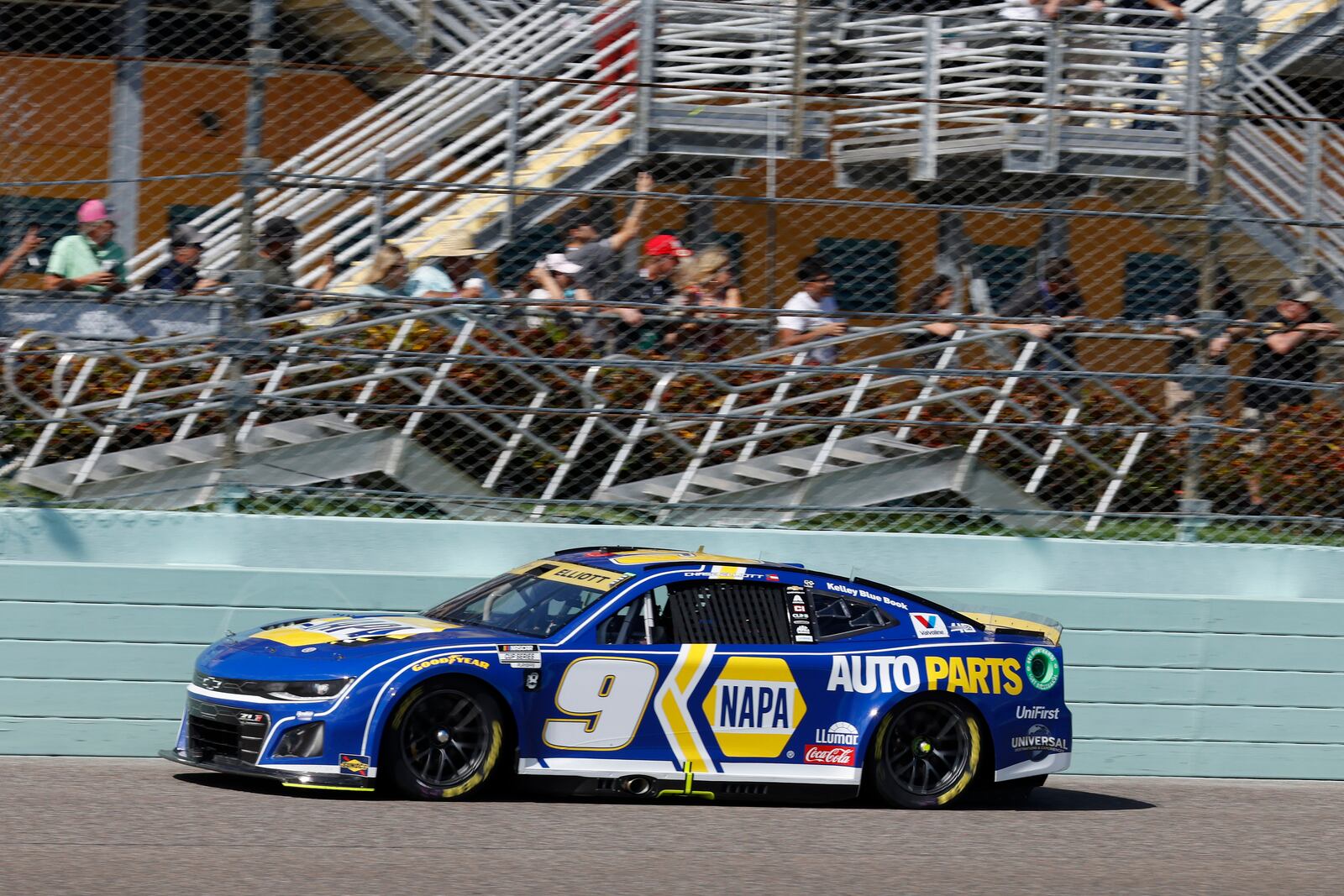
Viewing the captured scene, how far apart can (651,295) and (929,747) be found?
10.2ft

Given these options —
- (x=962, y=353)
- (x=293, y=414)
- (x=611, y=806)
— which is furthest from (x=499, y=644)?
(x=962, y=353)

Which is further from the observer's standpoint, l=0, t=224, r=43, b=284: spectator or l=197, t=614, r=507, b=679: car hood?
l=0, t=224, r=43, b=284: spectator

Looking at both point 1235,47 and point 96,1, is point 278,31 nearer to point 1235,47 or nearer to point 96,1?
point 96,1

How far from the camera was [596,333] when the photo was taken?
1032 cm

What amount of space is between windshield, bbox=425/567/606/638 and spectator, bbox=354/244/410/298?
2053 millimetres

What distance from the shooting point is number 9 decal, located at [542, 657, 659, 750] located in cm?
830

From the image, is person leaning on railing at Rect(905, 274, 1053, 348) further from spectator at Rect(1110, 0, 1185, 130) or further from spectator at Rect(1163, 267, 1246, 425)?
spectator at Rect(1110, 0, 1185, 130)

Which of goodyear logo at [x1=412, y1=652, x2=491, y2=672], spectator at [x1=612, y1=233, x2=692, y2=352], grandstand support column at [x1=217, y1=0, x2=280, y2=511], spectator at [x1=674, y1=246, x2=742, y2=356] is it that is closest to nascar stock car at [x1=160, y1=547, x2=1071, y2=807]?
goodyear logo at [x1=412, y1=652, x2=491, y2=672]

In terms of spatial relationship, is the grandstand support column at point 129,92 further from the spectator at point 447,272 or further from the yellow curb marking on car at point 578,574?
the yellow curb marking on car at point 578,574

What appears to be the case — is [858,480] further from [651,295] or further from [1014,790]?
[1014,790]

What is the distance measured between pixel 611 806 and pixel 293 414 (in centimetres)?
332

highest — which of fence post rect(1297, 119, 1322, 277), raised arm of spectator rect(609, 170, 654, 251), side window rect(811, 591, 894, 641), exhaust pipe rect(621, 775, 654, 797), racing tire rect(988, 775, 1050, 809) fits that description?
fence post rect(1297, 119, 1322, 277)

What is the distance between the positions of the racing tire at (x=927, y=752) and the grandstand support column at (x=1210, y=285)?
98.1 inches

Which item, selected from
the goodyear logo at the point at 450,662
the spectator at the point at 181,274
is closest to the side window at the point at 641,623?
the goodyear logo at the point at 450,662
